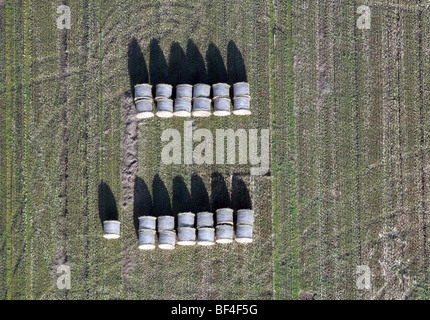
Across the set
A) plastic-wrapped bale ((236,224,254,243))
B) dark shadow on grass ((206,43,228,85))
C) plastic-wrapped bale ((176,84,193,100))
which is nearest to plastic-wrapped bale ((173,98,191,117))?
plastic-wrapped bale ((176,84,193,100))

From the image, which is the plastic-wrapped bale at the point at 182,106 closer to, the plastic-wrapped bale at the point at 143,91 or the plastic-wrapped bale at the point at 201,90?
the plastic-wrapped bale at the point at 201,90

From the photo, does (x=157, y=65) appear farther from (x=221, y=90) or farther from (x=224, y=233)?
(x=224, y=233)

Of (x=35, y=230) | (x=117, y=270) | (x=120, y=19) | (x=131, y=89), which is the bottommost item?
(x=117, y=270)

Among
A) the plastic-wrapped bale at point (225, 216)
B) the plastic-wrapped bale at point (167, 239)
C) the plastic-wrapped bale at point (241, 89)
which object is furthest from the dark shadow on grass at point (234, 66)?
the plastic-wrapped bale at point (167, 239)

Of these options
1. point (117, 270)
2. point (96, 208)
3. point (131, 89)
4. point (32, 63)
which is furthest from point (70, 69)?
point (117, 270)

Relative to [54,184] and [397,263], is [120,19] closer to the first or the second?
[54,184]

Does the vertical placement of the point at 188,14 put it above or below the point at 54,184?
above

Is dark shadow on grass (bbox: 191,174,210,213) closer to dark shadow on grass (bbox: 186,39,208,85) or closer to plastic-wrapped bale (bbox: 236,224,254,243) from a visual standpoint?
Answer: plastic-wrapped bale (bbox: 236,224,254,243)
